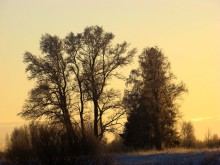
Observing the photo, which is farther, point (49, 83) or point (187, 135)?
point (187, 135)

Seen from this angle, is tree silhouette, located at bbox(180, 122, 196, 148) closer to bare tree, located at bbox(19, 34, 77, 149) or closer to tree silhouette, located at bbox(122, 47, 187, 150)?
tree silhouette, located at bbox(122, 47, 187, 150)

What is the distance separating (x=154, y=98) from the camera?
50875 millimetres

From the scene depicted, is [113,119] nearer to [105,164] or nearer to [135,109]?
[135,109]

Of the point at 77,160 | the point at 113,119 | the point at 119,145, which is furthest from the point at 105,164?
the point at 119,145

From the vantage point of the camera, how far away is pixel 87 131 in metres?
22.7

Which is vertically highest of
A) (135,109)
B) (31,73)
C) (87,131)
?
(31,73)

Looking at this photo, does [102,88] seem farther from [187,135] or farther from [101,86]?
[187,135]

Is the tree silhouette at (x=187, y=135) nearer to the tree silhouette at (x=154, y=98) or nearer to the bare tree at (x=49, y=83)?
the tree silhouette at (x=154, y=98)

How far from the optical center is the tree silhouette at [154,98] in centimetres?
5047

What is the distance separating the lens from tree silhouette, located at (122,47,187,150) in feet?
166

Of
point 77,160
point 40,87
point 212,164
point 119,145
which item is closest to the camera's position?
point 77,160

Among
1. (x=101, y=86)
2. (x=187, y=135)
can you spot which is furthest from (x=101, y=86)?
(x=187, y=135)

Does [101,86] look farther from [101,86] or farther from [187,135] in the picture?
[187,135]

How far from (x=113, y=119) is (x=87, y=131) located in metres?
26.3
